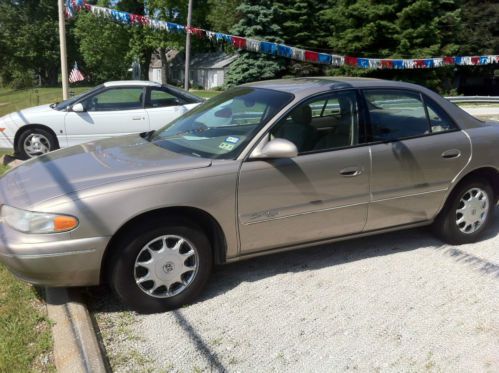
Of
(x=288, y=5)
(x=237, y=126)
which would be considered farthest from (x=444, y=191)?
(x=288, y=5)

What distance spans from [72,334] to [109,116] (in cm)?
617

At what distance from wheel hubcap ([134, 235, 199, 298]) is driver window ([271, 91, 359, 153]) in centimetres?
113

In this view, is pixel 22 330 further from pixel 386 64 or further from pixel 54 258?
pixel 386 64

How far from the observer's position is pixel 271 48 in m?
21.4

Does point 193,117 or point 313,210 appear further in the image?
point 193,117

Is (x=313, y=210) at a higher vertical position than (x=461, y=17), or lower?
lower

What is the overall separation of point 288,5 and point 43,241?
29.9m

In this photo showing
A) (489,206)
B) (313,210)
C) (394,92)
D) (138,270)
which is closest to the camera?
(138,270)

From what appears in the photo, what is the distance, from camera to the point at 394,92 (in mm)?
4426

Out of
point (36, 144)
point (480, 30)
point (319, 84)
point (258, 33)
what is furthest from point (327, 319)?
point (480, 30)

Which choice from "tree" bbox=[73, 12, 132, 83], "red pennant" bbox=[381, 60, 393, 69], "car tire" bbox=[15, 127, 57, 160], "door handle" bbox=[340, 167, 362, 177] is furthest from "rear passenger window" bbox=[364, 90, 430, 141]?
"tree" bbox=[73, 12, 132, 83]

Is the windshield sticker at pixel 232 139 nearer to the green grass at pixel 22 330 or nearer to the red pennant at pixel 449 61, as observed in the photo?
the green grass at pixel 22 330

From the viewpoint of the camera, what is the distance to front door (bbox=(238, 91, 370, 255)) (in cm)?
368

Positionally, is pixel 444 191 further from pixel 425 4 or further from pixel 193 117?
pixel 425 4
